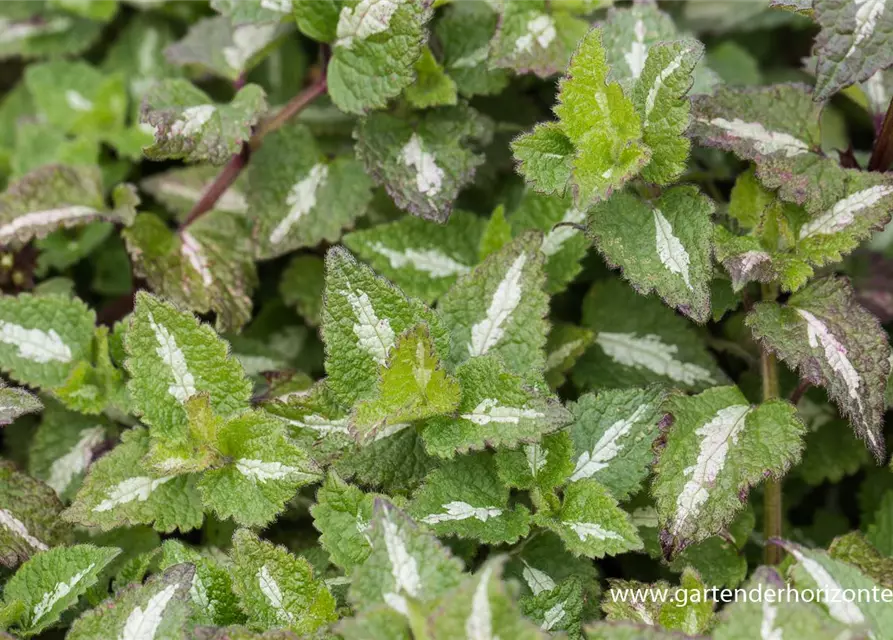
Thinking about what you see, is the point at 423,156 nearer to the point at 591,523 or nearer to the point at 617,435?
the point at 617,435

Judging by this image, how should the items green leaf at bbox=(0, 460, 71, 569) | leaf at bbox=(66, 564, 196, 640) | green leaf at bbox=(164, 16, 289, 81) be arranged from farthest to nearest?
green leaf at bbox=(164, 16, 289, 81) → green leaf at bbox=(0, 460, 71, 569) → leaf at bbox=(66, 564, 196, 640)

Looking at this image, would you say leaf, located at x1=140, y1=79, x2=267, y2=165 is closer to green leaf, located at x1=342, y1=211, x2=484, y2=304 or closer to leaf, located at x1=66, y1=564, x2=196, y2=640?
green leaf, located at x1=342, y1=211, x2=484, y2=304

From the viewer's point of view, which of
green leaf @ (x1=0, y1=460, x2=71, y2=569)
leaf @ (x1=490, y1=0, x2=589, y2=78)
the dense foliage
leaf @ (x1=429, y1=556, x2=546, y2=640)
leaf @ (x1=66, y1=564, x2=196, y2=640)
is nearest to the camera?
leaf @ (x1=429, y1=556, x2=546, y2=640)

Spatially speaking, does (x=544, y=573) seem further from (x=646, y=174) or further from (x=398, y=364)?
(x=646, y=174)

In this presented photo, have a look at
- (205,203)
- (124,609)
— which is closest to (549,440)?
(124,609)

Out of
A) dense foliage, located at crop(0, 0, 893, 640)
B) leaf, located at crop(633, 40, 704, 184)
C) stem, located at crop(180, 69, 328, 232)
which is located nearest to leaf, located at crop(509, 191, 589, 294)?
dense foliage, located at crop(0, 0, 893, 640)

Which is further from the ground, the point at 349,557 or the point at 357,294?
the point at 357,294

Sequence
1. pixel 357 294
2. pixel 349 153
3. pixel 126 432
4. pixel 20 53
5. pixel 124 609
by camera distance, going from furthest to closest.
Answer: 1. pixel 20 53
2. pixel 349 153
3. pixel 126 432
4. pixel 357 294
5. pixel 124 609
